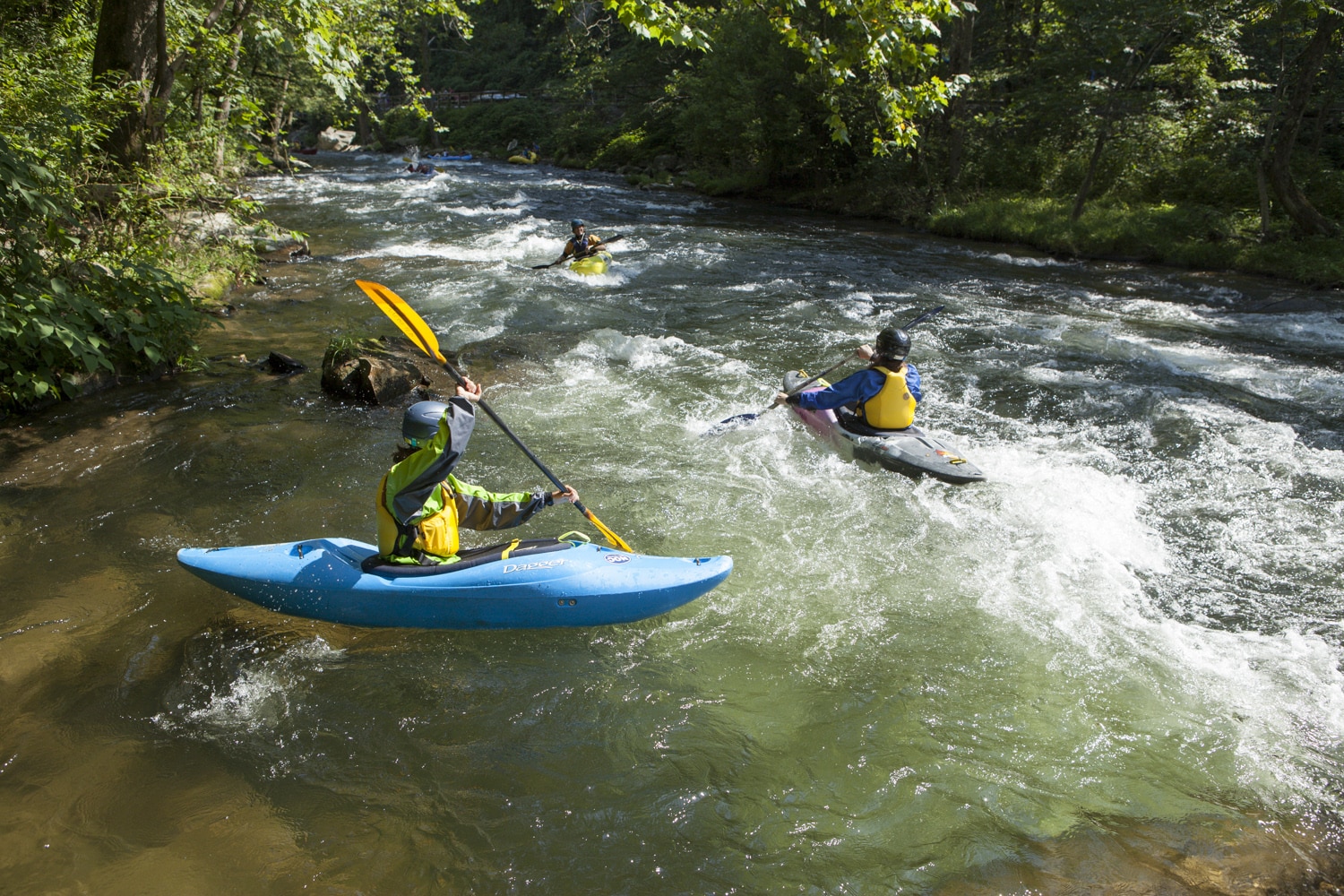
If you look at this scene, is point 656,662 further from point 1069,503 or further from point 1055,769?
point 1069,503

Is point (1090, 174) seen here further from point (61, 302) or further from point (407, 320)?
point (61, 302)

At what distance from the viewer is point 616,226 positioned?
15.0 m

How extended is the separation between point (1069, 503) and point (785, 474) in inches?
70.0

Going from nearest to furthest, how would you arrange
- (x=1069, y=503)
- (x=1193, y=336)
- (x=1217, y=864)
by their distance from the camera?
1. (x=1217, y=864)
2. (x=1069, y=503)
3. (x=1193, y=336)

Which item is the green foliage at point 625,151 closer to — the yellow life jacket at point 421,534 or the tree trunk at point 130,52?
the tree trunk at point 130,52

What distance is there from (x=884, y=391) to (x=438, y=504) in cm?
309

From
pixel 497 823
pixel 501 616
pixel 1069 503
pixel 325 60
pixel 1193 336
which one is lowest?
pixel 497 823

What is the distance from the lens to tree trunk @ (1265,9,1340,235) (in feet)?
Result: 32.9

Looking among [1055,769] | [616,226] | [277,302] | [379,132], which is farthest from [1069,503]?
[379,132]

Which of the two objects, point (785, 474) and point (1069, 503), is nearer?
point (1069, 503)

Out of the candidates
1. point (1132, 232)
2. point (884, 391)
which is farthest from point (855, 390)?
point (1132, 232)

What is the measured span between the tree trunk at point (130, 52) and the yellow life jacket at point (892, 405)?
6.25 meters

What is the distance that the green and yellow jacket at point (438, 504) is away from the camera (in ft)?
10.5

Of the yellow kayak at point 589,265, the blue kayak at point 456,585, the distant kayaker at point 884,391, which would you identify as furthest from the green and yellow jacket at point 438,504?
the yellow kayak at point 589,265
